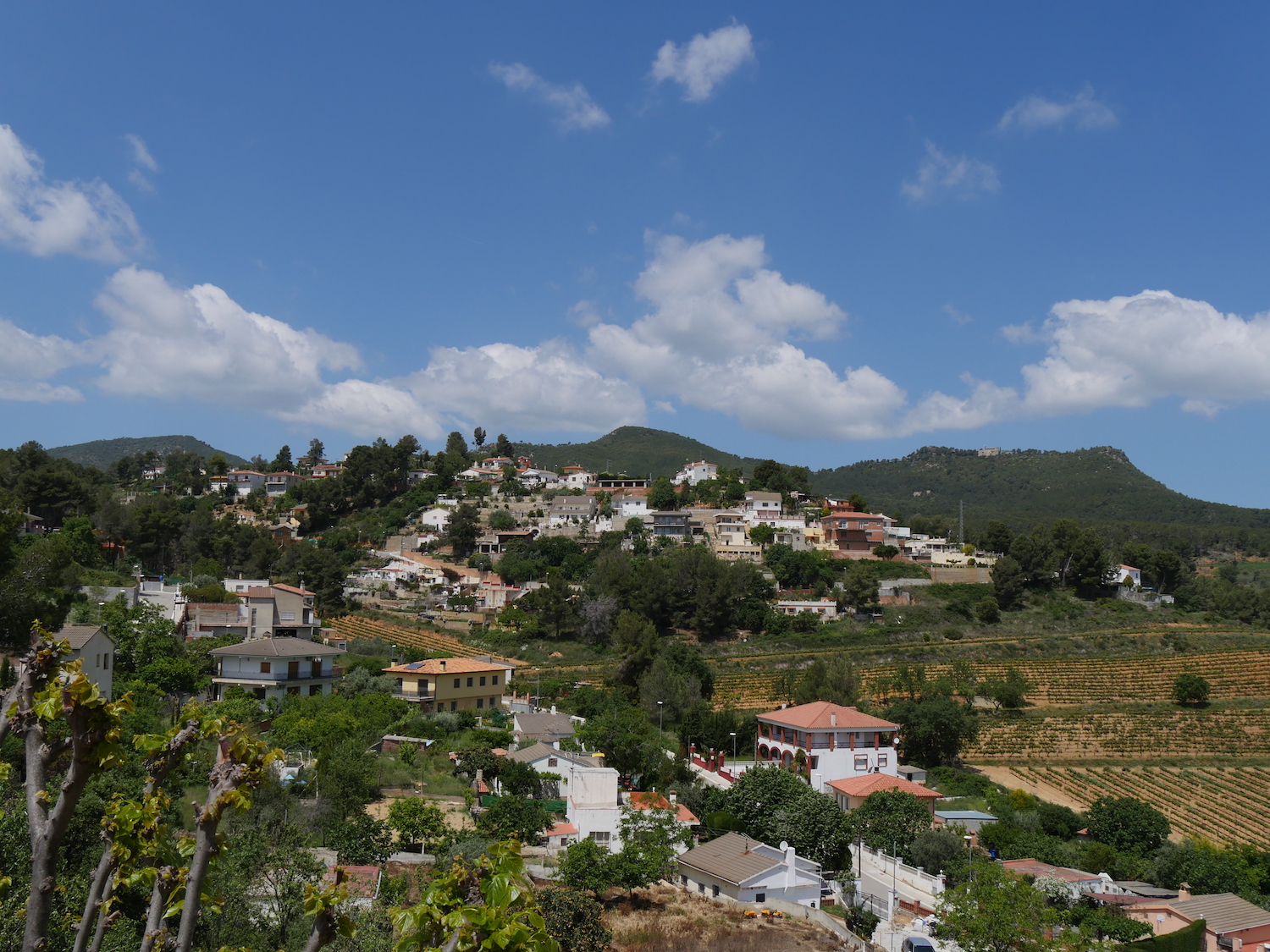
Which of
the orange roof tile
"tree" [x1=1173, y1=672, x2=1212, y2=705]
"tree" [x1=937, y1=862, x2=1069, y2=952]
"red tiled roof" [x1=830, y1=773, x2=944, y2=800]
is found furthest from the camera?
"tree" [x1=1173, y1=672, x2=1212, y2=705]

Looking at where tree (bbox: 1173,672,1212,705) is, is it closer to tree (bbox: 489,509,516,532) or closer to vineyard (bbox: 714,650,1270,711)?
vineyard (bbox: 714,650,1270,711)

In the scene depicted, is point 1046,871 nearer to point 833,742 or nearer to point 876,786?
point 876,786

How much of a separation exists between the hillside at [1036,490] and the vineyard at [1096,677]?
66532mm

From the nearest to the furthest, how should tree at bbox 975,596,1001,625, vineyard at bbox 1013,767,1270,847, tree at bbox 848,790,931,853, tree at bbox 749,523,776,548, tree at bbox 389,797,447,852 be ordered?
1. tree at bbox 389,797,447,852
2. tree at bbox 848,790,931,853
3. vineyard at bbox 1013,767,1270,847
4. tree at bbox 975,596,1001,625
5. tree at bbox 749,523,776,548

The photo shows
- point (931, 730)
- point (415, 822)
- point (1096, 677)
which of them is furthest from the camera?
point (1096, 677)

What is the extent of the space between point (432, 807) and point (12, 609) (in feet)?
41.2

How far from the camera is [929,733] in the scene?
117 feet

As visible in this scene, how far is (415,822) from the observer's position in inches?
778

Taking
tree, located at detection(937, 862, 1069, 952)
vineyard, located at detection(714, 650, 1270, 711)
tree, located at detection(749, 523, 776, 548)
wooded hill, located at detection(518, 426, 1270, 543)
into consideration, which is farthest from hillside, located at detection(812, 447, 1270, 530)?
tree, located at detection(937, 862, 1069, 952)

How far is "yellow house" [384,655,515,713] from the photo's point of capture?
3431 cm

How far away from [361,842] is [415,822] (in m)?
1.54

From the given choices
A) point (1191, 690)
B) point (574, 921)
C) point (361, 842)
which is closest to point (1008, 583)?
point (1191, 690)

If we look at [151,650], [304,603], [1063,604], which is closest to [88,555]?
[304,603]

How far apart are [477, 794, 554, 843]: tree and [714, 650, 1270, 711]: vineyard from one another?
2397 centimetres
